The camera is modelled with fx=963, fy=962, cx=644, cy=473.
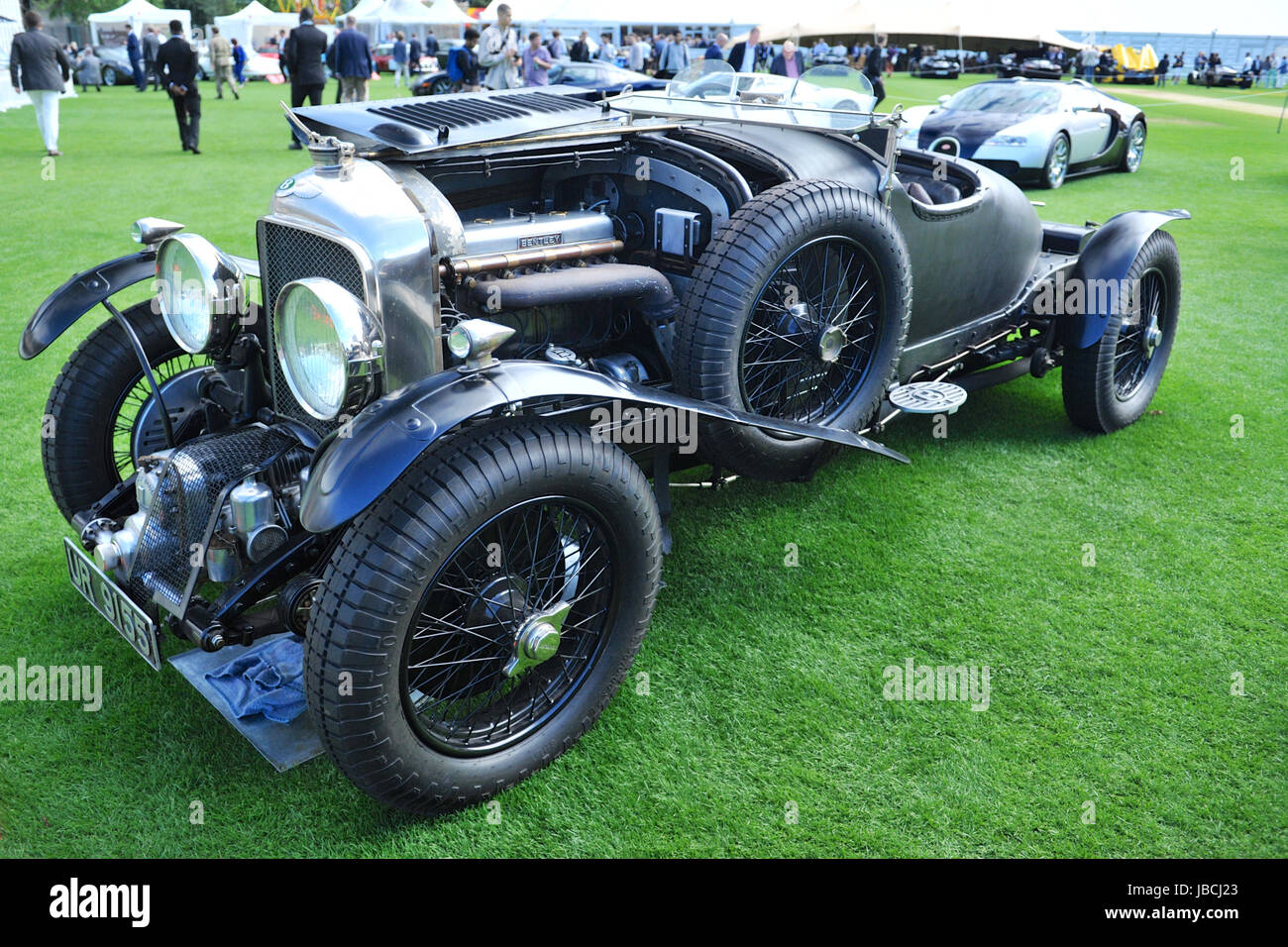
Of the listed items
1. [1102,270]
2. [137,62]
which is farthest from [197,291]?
[137,62]

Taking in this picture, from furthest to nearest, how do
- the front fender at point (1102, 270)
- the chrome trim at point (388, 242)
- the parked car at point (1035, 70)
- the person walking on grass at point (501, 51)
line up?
the parked car at point (1035, 70) → the person walking on grass at point (501, 51) → the front fender at point (1102, 270) → the chrome trim at point (388, 242)

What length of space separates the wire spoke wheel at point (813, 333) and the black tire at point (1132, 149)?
10.9 metres

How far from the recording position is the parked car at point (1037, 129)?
1114 centimetres

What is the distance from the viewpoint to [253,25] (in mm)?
37188

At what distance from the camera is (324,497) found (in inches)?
84.9

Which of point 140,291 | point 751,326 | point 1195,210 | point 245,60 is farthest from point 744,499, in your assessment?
point 245,60

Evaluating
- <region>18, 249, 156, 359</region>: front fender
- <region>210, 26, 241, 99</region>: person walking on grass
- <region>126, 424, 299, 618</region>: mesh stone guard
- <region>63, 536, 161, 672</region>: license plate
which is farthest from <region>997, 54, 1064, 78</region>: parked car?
<region>63, 536, 161, 672</region>: license plate

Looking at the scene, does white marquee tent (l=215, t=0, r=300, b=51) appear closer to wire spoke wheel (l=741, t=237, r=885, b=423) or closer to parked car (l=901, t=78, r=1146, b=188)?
parked car (l=901, t=78, r=1146, b=188)

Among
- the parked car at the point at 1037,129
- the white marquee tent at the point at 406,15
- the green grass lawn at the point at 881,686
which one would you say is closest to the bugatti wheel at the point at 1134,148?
the parked car at the point at 1037,129

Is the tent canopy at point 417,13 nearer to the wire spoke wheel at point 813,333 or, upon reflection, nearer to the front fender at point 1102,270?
the front fender at point 1102,270

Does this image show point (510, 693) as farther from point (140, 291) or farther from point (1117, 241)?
point (140, 291)

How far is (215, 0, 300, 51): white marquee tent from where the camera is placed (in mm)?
34469

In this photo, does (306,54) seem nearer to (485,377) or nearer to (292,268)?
(292,268)

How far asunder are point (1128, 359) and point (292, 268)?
13.0 feet
